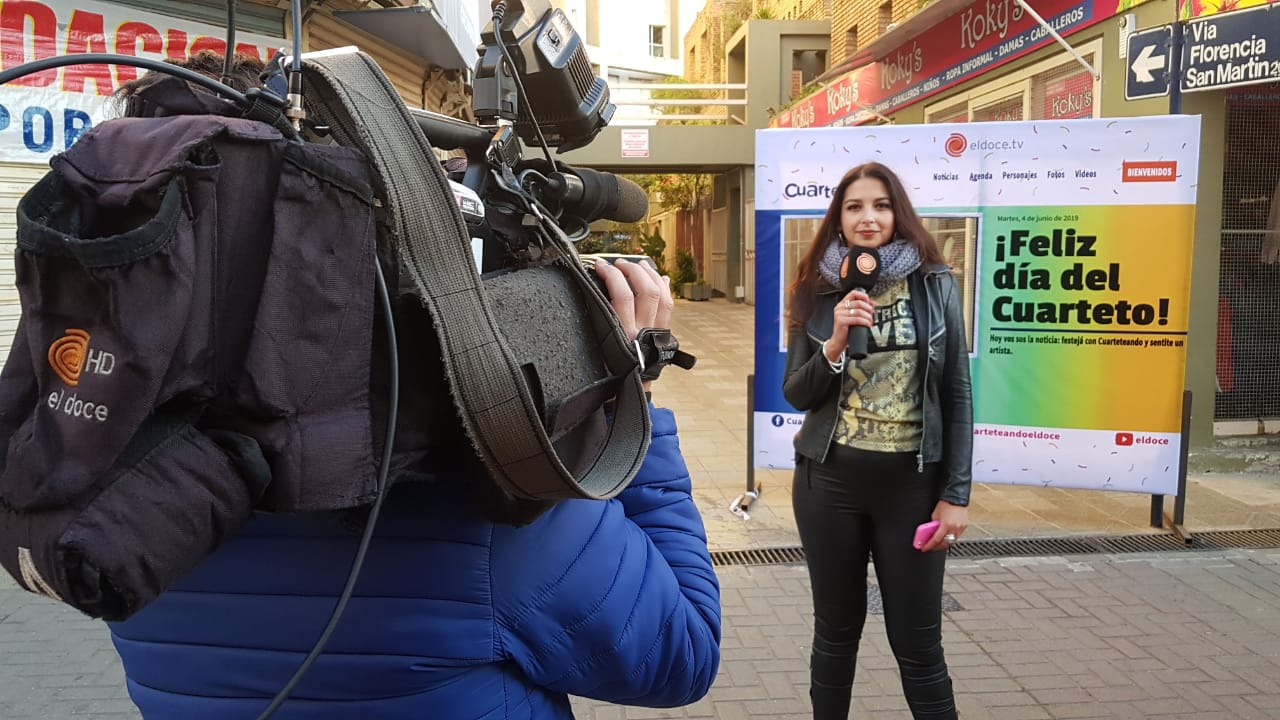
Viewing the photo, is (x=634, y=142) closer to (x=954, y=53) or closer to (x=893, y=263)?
(x=954, y=53)

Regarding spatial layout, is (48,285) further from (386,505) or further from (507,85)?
(507,85)

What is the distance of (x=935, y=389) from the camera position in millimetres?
2889

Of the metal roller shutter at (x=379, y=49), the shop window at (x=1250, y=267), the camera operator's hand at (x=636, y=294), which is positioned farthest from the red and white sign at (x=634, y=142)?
the camera operator's hand at (x=636, y=294)

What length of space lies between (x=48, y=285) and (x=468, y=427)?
0.36 m

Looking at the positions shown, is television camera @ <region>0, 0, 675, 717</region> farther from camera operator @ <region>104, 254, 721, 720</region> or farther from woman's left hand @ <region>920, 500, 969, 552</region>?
woman's left hand @ <region>920, 500, 969, 552</region>

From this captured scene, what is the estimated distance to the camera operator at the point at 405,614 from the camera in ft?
3.57

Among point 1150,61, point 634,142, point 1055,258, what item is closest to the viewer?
point 1055,258

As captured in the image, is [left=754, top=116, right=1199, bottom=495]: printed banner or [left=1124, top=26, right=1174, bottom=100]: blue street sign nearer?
[left=754, top=116, right=1199, bottom=495]: printed banner

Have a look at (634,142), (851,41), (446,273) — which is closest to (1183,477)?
(446,273)

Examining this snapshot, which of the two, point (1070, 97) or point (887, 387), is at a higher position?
point (1070, 97)

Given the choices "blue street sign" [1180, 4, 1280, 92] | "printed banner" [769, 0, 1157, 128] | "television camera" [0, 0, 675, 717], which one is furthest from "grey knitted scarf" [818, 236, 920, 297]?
"printed banner" [769, 0, 1157, 128]

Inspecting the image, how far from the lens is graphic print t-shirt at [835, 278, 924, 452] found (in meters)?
2.89

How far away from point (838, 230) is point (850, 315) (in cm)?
50

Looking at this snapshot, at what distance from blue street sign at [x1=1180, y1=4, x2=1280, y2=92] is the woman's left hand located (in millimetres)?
5034
